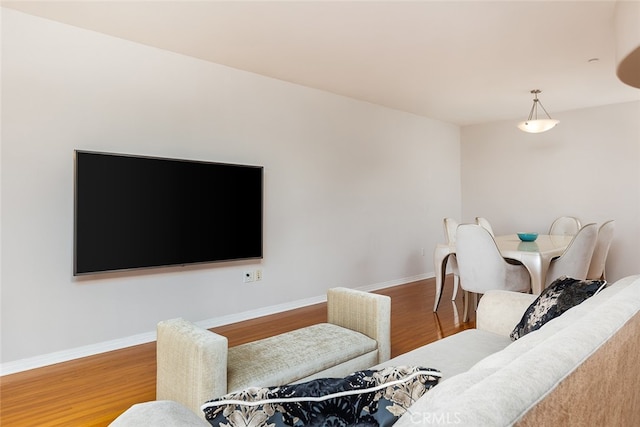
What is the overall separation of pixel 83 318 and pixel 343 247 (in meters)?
2.87

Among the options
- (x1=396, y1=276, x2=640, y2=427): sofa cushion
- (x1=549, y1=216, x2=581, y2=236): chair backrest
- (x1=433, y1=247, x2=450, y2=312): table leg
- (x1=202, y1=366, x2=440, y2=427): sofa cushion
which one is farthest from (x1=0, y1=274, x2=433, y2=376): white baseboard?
(x1=549, y1=216, x2=581, y2=236): chair backrest

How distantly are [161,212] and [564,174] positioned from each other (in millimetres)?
5598

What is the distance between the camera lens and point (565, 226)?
5.75m

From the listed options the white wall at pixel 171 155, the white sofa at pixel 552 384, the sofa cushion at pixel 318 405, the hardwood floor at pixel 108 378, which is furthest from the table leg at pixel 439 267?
the sofa cushion at pixel 318 405

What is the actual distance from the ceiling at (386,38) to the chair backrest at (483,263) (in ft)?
5.23

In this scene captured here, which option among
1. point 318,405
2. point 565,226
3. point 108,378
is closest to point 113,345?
point 108,378

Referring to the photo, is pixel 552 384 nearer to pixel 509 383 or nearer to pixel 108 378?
pixel 509 383

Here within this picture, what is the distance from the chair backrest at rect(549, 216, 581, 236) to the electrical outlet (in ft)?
14.2

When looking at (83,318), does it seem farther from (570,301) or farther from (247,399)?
(570,301)

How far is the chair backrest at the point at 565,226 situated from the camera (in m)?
5.66

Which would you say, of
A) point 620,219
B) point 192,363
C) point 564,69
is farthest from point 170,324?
point 620,219

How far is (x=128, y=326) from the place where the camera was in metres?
3.30

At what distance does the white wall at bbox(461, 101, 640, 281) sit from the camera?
5.47 metres

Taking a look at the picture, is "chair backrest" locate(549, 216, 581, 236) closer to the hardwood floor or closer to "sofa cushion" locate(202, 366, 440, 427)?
the hardwood floor
